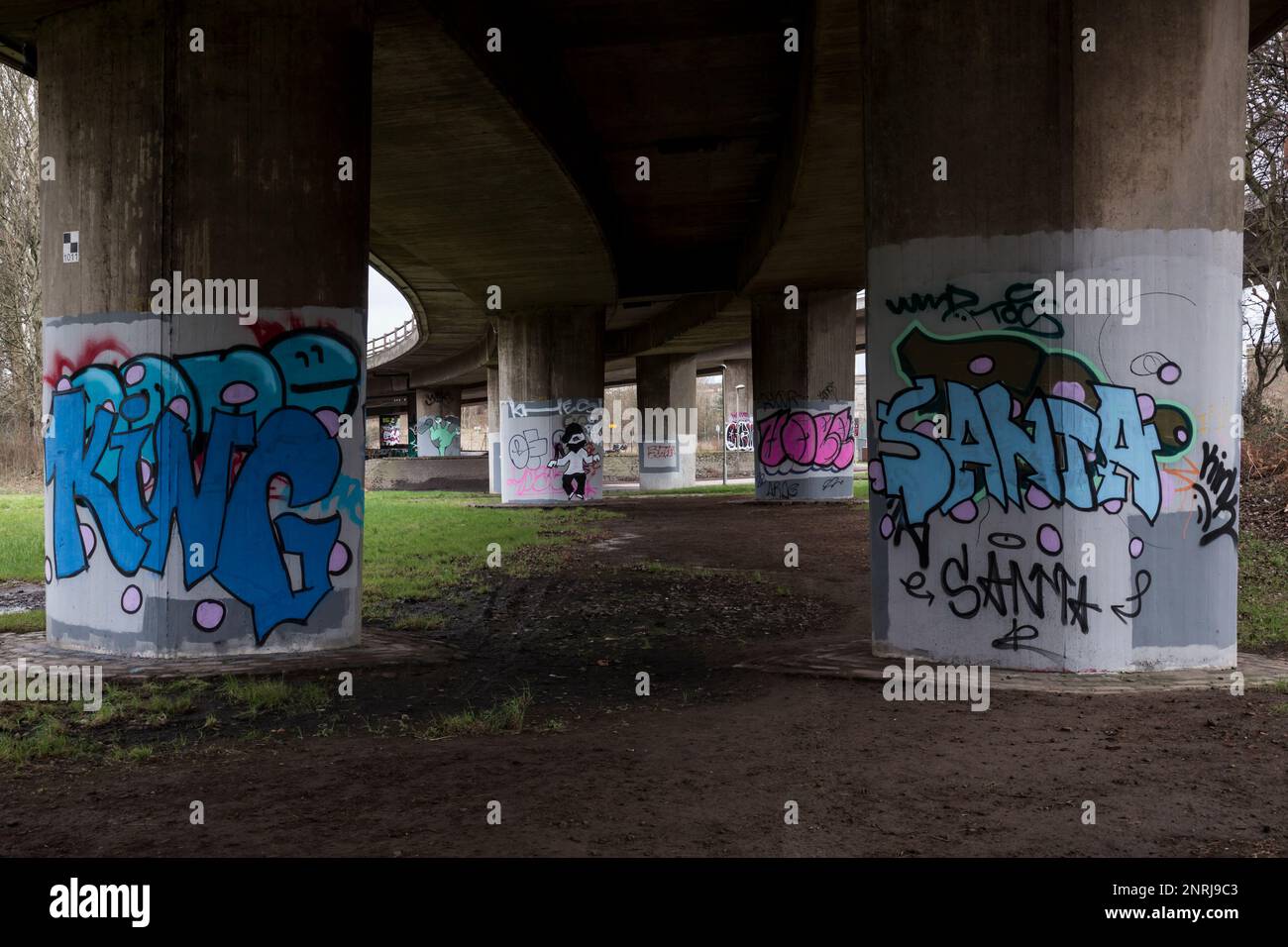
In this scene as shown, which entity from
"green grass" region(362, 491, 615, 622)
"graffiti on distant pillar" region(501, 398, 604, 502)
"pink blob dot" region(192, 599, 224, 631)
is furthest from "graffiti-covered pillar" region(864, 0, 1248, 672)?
"graffiti on distant pillar" region(501, 398, 604, 502)

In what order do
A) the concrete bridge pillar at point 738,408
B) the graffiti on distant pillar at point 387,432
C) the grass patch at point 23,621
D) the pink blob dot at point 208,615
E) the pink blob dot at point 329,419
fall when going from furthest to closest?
the graffiti on distant pillar at point 387,432 → the concrete bridge pillar at point 738,408 → the grass patch at point 23,621 → the pink blob dot at point 329,419 → the pink blob dot at point 208,615

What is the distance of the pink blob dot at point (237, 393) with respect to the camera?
9.99 meters

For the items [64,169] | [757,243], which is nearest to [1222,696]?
[64,169]

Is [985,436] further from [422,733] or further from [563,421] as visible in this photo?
[563,421]

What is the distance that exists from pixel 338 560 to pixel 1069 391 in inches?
277

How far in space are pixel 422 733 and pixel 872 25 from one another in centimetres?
→ 734

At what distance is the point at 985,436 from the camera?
9297 mm

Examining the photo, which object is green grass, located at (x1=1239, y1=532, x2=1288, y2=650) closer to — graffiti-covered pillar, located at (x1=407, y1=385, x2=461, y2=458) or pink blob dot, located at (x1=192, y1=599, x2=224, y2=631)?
pink blob dot, located at (x1=192, y1=599, x2=224, y2=631)

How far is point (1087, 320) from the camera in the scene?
29.5ft

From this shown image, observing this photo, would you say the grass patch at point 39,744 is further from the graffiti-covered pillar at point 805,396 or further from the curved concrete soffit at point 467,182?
the graffiti-covered pillar at point 805,396

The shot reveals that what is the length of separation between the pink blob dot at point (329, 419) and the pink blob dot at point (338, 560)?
1129mm

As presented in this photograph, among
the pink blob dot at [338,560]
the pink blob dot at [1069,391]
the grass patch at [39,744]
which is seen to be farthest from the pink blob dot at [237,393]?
the pink blob dot at [1069,391]

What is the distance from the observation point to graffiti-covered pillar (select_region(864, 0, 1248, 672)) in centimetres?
891

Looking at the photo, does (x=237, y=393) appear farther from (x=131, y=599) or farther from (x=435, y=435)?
(x=435, y=435)
